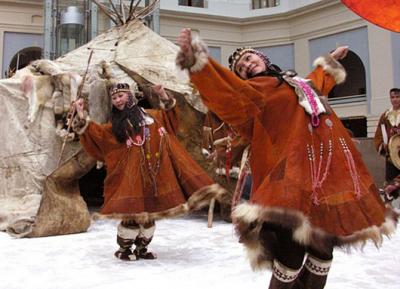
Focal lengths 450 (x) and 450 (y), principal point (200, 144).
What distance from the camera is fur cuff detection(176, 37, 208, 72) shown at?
4.79 feet

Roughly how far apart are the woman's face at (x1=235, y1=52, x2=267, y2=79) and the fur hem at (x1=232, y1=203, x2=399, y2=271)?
0.54 m

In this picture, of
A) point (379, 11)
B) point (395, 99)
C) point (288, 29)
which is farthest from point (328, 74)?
point (288, 29)

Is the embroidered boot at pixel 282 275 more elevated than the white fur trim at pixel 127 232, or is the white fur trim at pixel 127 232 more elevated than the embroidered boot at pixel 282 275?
the embroidered boot at pixel 282 275

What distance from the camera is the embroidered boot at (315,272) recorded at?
5.35ft

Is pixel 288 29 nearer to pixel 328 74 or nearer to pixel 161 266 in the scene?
pixel 161 266

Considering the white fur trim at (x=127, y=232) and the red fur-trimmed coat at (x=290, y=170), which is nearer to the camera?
the red fur-trimmed coat at (x=290, y=170)

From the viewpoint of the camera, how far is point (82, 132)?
3104mm

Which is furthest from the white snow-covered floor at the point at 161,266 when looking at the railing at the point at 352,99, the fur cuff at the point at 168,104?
the railing at the point at 352,99

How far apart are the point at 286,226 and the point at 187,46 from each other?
0.67 metres

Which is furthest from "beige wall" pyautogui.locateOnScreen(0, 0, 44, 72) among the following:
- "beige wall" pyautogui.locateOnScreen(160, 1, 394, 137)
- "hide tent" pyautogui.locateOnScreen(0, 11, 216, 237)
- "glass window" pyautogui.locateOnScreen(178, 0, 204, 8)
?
"hide tent" pyautogui.locateOnScreen(0, 11, 216, 237)

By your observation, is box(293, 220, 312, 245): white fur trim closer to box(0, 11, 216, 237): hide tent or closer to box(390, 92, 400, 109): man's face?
box(0, 11, 216, 237): hide tent

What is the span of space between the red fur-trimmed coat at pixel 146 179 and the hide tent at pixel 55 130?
986mm

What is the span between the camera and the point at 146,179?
3.08 m

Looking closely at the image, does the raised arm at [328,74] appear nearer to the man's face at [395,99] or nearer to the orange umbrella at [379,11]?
the orange umbrella at [379,11]
